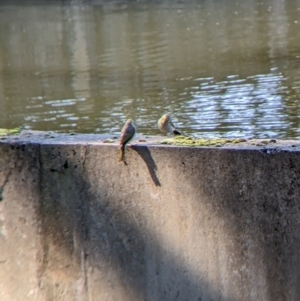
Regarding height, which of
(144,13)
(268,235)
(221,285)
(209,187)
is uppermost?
(209,187)

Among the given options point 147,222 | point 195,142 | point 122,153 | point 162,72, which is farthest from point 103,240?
point 162,72

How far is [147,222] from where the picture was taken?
367 centimetres

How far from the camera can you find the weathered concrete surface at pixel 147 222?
11.6ft

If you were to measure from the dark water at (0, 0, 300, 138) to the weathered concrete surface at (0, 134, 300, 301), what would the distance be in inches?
195

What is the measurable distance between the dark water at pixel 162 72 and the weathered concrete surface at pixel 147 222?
4.94 meters

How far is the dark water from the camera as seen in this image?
9.58m

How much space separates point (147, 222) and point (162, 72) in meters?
9.20

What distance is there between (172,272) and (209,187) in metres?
0.45

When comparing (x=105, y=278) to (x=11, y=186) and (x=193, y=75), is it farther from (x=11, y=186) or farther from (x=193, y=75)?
(x=193, y=75)

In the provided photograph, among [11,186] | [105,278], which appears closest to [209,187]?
[105,278]

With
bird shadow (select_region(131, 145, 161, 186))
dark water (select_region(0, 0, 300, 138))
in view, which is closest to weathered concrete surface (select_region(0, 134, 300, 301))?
bird shadow (select_region(131, 145, 161, 186))

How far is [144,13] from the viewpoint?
23.3 m

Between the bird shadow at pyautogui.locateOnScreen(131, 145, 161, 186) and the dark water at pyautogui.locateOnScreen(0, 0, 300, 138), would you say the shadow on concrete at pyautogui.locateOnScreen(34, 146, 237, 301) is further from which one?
the dark water at pyautogui.locateOnScreen(0, 0, 300, 138)


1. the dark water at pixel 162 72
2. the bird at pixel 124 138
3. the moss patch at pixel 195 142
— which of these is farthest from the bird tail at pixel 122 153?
the dark water at pixel 162 72
